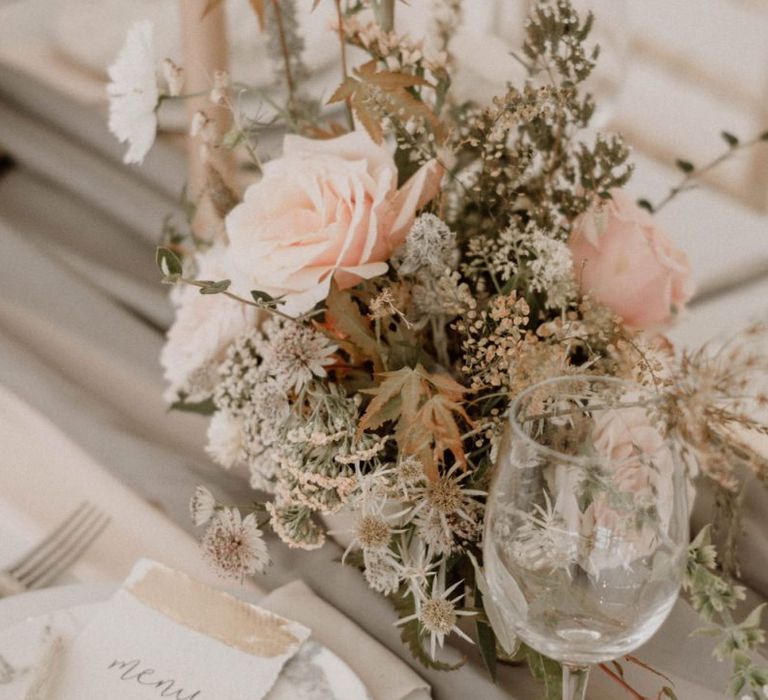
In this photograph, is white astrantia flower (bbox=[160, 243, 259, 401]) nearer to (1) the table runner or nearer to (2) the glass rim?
(1) the table runner

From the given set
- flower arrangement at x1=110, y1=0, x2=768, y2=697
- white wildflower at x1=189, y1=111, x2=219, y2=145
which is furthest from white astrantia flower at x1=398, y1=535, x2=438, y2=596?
white wildflower at x1=189, y1=111, x2=219, y2=145

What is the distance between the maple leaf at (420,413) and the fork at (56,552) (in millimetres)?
400

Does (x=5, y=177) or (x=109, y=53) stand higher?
(x=109, y=53)

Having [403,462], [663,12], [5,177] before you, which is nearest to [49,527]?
[403,462]

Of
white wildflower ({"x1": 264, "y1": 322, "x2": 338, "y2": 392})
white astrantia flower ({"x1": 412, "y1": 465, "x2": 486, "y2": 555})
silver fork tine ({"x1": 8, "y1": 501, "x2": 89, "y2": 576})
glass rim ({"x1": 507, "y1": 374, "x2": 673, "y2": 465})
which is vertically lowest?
silver fork tine ({"x1": 8, "y1": 501, "x2": 89, "y2": 576})

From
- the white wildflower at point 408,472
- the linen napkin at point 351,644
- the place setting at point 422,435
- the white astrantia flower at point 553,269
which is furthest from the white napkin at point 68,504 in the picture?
the white astrantia flower at point 553,269

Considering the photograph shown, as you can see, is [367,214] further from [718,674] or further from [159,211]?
[159,211]

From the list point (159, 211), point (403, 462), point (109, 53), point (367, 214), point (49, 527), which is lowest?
point (49, 527)

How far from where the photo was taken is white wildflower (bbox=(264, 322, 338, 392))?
73 centimetres

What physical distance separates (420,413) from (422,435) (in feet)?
0.05

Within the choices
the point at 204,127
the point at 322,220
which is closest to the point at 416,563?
the point at 322,220

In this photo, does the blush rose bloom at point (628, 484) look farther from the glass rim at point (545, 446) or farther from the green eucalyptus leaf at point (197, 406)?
the green eucalyptus leaf at point (197, 406)

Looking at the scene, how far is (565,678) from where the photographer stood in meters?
0.66

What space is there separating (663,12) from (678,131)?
0.31 metres
